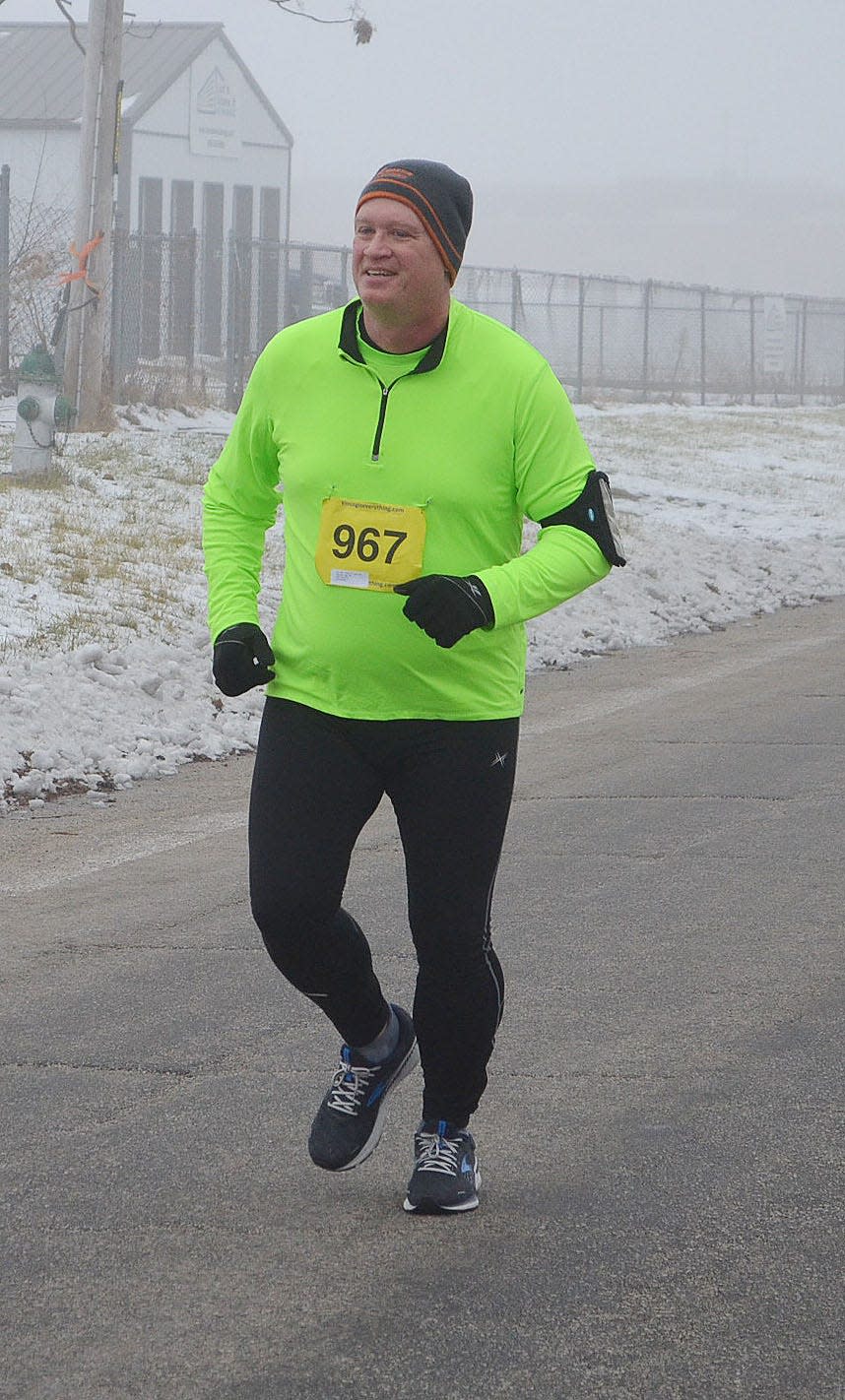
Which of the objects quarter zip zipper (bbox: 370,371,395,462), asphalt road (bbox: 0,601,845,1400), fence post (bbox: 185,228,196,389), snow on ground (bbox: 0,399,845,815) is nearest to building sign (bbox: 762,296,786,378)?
snow on ground (bbox: 0,399,845,815)

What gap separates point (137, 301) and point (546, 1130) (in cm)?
2121

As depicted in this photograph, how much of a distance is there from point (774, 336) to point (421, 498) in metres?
43.4

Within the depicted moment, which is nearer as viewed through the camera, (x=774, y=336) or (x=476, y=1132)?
(x=476, y=1132)

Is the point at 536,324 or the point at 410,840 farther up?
the point at 536,324

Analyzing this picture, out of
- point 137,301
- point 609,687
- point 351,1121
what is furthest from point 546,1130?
point 137,301

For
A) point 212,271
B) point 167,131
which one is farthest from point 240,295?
point 167,131

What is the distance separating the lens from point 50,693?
9.30m

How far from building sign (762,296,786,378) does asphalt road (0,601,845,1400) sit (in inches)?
1505

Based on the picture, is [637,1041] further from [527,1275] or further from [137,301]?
[137,301]

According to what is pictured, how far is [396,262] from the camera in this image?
358 cm

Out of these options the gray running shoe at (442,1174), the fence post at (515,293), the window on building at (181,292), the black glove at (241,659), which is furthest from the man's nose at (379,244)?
the fence post at (515,293)

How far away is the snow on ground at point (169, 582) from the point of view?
903 cm

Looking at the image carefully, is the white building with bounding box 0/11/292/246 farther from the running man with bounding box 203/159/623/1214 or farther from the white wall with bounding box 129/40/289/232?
the running man with bounding box 203/159/623/1214

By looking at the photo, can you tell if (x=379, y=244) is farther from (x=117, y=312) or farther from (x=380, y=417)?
(x=117, y=312)
